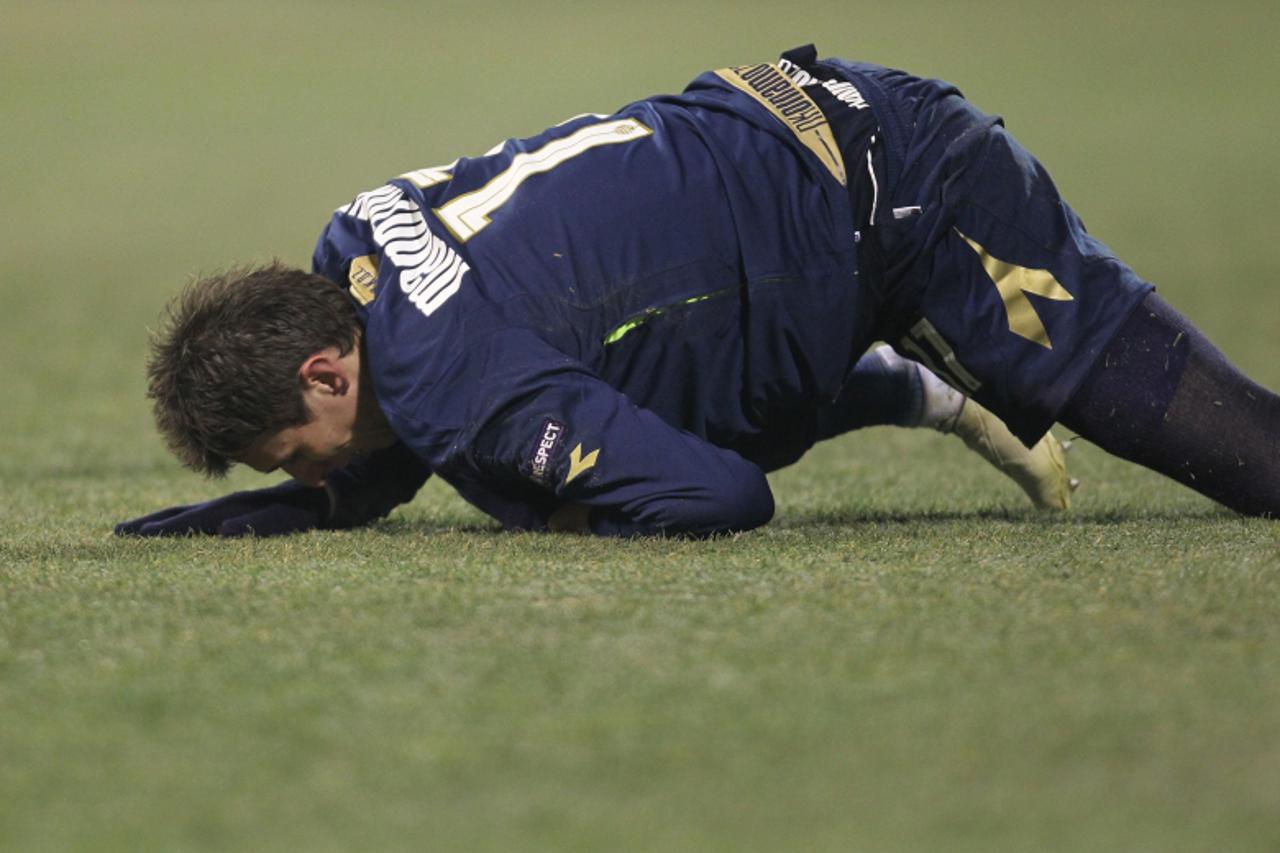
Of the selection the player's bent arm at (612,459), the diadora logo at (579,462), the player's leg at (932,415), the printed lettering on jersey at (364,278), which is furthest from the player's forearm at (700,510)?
the player's leg at (932,415)

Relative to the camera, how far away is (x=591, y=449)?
313cm

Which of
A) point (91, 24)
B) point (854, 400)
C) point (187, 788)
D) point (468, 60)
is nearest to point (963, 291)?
point (854, 400)

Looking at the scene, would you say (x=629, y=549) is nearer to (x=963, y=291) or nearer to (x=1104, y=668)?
(x=963, y=291)

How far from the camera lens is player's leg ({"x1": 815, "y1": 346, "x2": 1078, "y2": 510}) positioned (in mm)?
4020

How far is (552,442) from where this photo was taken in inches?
123

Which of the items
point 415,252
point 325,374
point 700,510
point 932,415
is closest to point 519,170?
point 415,252

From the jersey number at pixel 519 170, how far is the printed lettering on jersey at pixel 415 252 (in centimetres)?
5

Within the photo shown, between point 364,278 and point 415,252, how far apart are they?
0.14m

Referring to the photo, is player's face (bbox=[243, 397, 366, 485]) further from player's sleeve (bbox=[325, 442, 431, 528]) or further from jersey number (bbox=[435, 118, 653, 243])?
jersey number (bbox=[435, 118, 653, 243])

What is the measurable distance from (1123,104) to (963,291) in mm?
14878

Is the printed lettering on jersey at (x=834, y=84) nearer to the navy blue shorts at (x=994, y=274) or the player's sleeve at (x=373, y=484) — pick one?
the navy blue shorts at (x=994, y=274)

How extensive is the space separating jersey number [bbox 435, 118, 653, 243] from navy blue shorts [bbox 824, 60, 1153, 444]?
0.54 meters

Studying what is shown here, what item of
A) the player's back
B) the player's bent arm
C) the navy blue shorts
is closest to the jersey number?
the player's back

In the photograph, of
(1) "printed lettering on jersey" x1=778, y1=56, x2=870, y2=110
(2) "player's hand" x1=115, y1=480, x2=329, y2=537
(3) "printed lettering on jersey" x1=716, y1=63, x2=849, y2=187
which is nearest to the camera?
(3) "printed lettering on jersey" x1=716, y1=63, x2=849, y2=187
